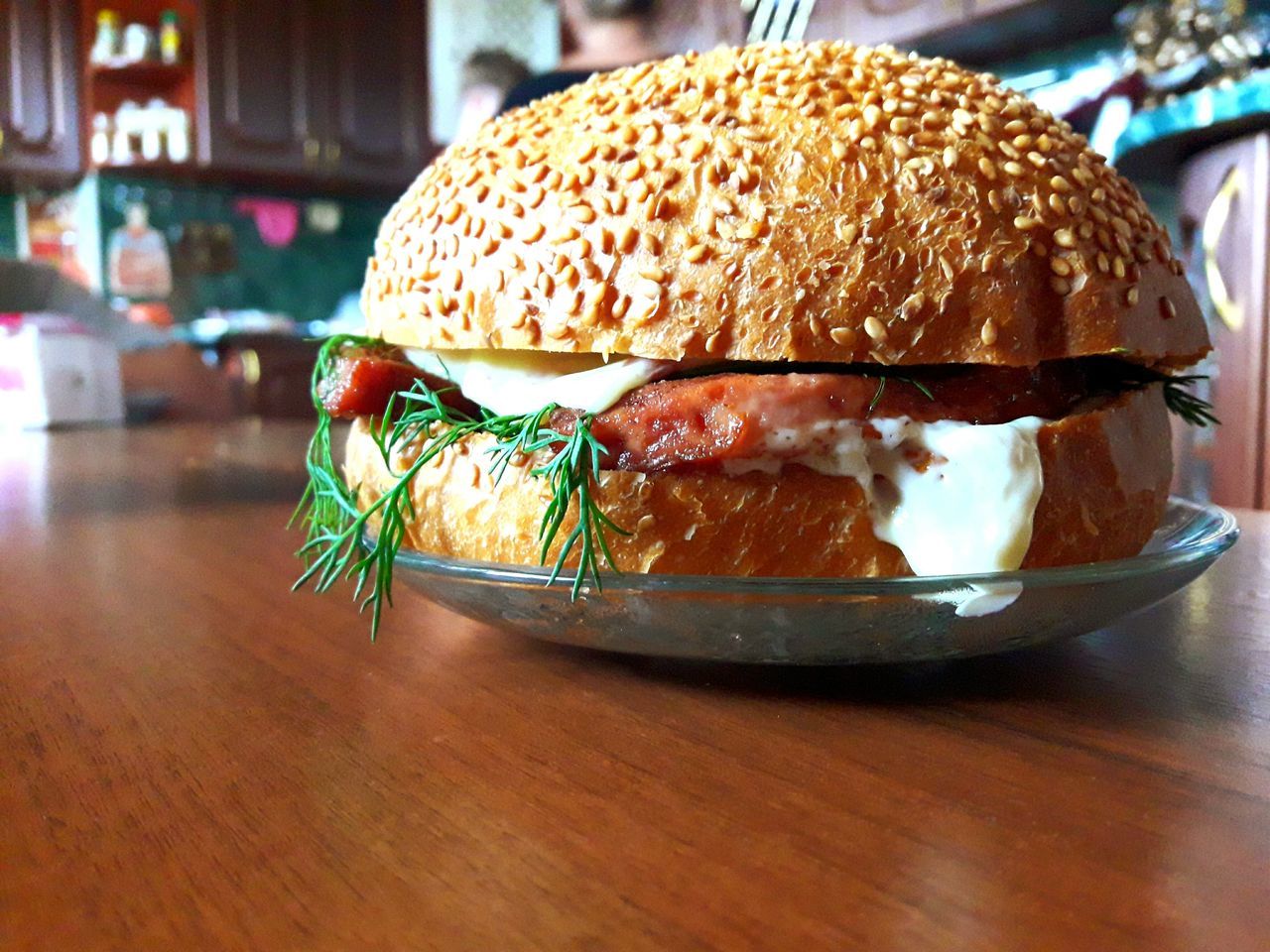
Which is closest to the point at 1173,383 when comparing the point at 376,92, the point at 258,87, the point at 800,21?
the point at 800,21

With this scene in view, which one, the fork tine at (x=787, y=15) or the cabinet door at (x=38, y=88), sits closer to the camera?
the fork tine at (x=787, y=15)

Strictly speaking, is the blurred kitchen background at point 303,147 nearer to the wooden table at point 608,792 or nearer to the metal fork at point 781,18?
the metal fork at point 781,18

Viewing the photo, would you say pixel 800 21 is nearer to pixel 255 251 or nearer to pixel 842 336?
pixel 255 251

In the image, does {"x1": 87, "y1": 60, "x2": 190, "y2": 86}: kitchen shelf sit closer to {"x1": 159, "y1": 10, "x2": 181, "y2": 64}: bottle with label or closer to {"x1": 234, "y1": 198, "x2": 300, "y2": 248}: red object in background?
{"x1": 159, "y1": 10, "x2": 181, "y2": 64}: bottle with label

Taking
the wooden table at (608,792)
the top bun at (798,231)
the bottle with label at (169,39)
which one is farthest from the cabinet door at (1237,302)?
the bottle with label at (169,39)

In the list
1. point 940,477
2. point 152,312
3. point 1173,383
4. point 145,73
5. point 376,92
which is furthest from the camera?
point 376,92
